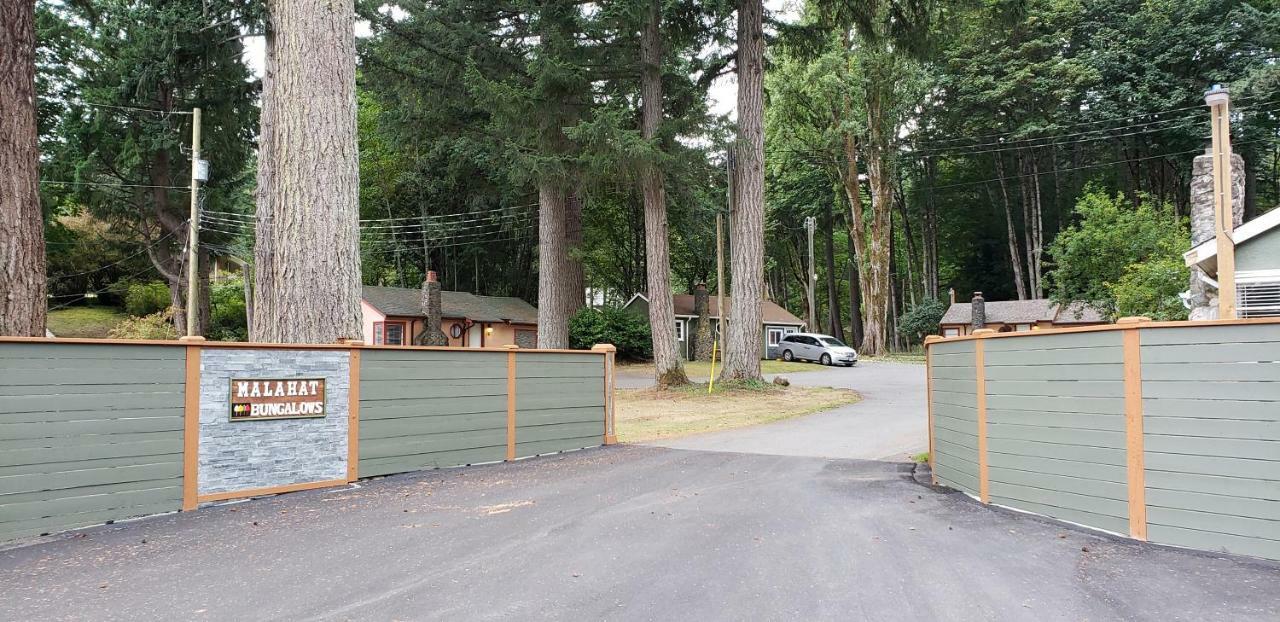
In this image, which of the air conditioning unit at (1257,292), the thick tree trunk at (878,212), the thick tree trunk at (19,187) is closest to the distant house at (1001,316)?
the thick tree trunk at (878,212)

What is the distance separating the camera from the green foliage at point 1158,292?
1506 cm

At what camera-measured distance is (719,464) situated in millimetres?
8164

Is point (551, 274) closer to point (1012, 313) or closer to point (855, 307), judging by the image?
point (1012, 313)

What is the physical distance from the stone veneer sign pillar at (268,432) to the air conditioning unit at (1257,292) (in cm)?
1135

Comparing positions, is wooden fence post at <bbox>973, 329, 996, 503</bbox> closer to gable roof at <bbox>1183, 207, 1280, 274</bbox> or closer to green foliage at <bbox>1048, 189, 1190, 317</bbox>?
gable roof at <bbox>1183, 207, 1280, 274</bbox>

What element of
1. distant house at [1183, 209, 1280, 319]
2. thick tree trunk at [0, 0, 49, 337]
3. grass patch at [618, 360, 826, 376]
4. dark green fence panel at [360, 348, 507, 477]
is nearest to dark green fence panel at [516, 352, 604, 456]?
dark green fence panel at [360, 348, 507, 477]

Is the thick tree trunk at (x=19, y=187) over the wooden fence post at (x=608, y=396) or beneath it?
over

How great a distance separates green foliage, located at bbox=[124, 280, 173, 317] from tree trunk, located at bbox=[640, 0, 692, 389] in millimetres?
27768

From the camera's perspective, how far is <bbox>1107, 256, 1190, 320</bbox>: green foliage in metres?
15.1

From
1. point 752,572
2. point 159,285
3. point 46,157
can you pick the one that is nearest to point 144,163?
point 46,157

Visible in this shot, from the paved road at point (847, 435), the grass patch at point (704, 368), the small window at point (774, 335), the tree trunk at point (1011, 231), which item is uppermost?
the tree trunk at point (1011, 231)

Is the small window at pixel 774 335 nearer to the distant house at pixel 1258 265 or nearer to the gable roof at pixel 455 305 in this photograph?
the gable roof at pixel 455 305

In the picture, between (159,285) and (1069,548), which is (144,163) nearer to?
(159,285)

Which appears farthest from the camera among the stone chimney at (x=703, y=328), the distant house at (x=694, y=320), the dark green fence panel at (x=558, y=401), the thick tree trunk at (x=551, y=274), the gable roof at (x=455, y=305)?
the distant house at (x=694, y=320)
